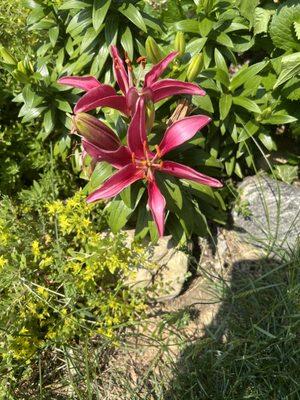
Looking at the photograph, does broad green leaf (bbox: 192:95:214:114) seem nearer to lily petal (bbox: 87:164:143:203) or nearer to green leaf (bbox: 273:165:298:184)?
lily petal (bbox: 87:164:143:203)

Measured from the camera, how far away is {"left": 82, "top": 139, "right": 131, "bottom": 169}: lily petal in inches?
60.9

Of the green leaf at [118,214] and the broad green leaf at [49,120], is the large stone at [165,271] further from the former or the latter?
the broad green leaf at [49,120]

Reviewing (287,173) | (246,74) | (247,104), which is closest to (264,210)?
(287,173)

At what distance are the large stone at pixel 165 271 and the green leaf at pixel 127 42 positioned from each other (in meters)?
1.00

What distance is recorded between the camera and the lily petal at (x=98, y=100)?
1.60 meters

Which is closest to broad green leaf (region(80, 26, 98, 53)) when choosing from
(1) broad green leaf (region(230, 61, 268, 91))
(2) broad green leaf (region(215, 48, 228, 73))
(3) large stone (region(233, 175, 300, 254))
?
(2) broad green leaf (region(215, 48, 228, 73))

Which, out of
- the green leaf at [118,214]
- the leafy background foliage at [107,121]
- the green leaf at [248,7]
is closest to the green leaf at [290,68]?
the leafy background foliage at [107,121]

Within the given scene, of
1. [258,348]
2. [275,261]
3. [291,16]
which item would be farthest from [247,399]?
[291,16]

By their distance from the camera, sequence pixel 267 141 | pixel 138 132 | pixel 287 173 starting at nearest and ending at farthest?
pixel 138 132 → pixel 267 141 → pixel 287 173

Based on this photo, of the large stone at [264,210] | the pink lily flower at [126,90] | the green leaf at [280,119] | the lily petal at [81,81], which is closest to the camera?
the pink lily flower at [126,90]

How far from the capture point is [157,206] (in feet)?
5.32

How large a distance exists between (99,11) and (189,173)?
952 millimetres

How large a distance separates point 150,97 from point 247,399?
4.70 feet

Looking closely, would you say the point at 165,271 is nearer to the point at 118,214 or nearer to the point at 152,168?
the point at 118,214
